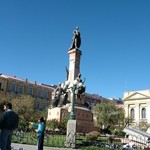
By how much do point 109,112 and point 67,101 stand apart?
1083 inches

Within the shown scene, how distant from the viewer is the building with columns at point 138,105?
7262cm

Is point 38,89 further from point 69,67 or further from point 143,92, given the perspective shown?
point 69,67

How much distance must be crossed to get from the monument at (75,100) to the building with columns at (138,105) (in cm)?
4584

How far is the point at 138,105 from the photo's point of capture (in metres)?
74.8

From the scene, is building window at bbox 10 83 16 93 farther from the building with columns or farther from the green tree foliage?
the building with columns

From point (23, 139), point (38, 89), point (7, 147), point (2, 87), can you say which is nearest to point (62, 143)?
point (23, 139)

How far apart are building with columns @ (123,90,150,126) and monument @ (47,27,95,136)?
4584cm

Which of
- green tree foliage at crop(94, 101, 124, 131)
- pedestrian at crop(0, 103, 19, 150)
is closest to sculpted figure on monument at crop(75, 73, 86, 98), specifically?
pedestrian at crop(0, 103, 19, 150)

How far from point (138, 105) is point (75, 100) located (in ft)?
165

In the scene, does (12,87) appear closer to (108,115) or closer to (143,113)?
(108,115)

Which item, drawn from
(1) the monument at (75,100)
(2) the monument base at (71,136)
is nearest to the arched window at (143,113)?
(1) the monument at (75,100)

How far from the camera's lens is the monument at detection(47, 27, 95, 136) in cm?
2652

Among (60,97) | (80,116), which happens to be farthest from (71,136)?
(60,97)

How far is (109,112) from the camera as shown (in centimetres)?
5409
